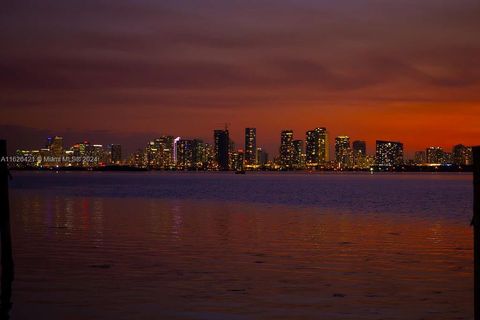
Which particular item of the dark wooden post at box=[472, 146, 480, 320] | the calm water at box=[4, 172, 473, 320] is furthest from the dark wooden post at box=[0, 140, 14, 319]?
the dark wooden post at box=[472, 146, 480, 320]

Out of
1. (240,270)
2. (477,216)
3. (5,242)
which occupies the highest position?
(477,216)

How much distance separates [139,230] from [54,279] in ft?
57.8

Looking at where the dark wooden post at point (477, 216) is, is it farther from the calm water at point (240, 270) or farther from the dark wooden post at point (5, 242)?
the dark wooden post at point (5, 242)

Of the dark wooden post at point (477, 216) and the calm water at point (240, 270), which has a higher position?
the dark wooden post at point (477, 216)

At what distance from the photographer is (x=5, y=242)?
22.3m

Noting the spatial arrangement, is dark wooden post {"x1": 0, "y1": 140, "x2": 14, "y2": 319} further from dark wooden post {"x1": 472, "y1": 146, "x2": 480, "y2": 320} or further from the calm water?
dark wooden post {"x1": 472, "y1": 146, "x2": 480, "y2": 320}

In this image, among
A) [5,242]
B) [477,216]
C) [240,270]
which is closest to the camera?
[477,216]

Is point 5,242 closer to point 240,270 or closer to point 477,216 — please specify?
point 240,270

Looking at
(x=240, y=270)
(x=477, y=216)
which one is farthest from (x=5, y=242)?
(x=477, y=216)

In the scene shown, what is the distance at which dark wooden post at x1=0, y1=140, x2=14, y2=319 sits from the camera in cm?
1956

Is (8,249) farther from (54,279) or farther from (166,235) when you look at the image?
(166,235)

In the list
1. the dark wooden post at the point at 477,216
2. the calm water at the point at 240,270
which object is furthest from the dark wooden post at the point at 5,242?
the dark wooden post at the point at 477,216

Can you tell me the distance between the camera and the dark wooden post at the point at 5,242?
64.2ft

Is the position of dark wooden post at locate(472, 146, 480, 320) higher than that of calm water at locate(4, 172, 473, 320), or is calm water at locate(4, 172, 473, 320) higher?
dark wooden post at locate(472, 146, 480, 320)
